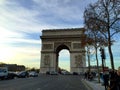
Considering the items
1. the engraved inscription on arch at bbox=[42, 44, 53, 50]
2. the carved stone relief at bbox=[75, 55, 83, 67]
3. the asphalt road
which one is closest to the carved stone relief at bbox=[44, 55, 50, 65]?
the engraved inscription on arch at bbox=[42, 44, 53, 50]

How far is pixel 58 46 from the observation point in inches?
4077

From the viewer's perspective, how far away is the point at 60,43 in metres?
103

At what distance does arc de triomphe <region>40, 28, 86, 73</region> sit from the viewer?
3920 inches

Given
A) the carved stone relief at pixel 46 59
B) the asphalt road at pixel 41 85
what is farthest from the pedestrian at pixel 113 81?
the carved stone relief at pixel 46 59

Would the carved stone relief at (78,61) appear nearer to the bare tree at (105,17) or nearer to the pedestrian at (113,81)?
the bare tree at (105,17)

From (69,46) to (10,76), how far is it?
53.2m

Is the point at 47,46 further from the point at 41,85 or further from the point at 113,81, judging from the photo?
the point at 113,81

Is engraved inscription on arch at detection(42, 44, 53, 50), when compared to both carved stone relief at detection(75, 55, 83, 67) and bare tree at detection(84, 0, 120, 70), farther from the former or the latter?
bare tree at detection(84, 0, 120, 70)

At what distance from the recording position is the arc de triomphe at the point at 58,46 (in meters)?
99.6

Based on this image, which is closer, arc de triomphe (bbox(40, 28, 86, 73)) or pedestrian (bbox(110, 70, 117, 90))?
pedestrian (bbox(110, 70, 117, 90))

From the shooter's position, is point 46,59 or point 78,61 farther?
point 46,59

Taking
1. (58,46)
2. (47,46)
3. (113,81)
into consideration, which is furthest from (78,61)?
(113,81)

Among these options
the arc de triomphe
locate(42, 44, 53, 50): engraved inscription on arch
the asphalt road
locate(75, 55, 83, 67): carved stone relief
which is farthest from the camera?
locate(42, 44, 53, 50): engraved inscription on arch

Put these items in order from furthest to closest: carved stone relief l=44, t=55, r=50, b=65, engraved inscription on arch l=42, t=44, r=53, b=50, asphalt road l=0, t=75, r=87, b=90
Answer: engraved inscription on arch l=42, t=44, r=53, b=50, carved stone relief l=44, t=55, r=50, b=65, asphalt road l=0, t=75, r=87, b=90
